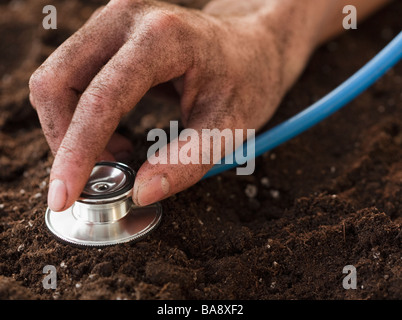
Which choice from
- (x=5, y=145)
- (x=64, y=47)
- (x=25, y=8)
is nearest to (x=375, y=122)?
(x=64, y=47)

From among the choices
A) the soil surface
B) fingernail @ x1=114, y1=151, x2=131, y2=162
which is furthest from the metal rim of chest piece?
fingernail @ x1=114, y1=151, x2=131, y2=162

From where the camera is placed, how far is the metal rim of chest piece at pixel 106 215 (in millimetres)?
1240

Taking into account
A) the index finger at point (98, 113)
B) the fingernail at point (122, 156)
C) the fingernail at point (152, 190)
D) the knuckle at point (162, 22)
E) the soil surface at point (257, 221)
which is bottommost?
the soil surface at point (257, 221)

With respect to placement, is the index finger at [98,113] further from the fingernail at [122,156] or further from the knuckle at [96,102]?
the fingernail at [122,156]

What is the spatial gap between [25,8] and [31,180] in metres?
1.26

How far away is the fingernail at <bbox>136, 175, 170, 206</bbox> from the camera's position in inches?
47.5

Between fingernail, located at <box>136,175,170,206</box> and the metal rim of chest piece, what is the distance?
63 millimetres

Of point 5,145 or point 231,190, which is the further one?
point 5,145

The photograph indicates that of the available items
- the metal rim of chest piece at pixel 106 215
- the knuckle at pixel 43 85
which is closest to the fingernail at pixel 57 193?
the metal rim of chest piece at pixel 106 215

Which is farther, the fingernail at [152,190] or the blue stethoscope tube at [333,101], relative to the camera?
the blue stethoscope tube at [333,101]

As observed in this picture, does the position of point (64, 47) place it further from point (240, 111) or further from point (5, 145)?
point (5, 145)

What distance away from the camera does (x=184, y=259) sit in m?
1.21

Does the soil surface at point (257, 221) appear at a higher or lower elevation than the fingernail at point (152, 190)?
lower
